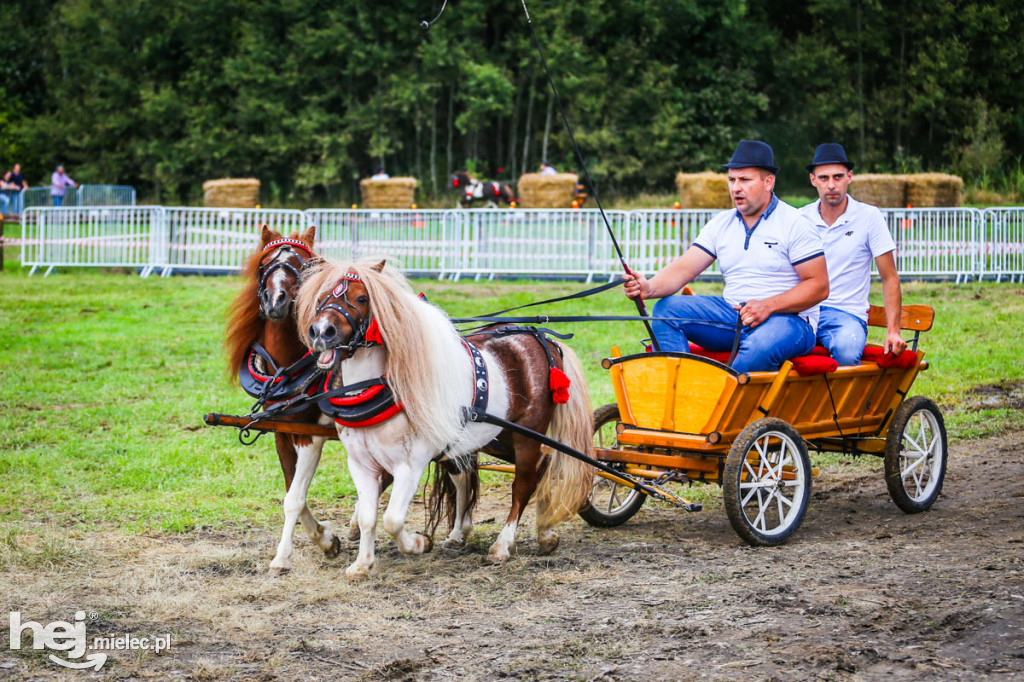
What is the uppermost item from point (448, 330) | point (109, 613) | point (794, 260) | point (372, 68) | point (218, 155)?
point (372, 68)

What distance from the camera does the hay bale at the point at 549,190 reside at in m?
21.5

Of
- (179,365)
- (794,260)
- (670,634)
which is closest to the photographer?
(670,634)

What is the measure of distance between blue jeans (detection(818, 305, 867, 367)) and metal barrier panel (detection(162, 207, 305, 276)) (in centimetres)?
1375

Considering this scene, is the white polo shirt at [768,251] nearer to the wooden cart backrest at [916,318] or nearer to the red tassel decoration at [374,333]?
the wooden cart backrest at [916,318]

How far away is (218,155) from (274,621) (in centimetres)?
3138

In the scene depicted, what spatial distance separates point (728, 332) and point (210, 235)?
14.5 m

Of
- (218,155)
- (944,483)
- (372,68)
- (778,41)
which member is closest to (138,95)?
(218,155)

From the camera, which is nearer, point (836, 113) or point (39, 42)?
point (836, 113)

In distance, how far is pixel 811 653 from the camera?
387 cm

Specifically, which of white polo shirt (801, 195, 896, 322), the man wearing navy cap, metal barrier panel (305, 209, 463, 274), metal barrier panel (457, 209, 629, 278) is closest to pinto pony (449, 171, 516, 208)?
metal barrier panel (305, 209, 463, 274)

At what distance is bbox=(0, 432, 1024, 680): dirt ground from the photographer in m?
3.84

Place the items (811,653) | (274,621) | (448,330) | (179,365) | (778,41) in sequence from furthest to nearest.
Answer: (778,41)
(179,365)
(448,330)
(274,621)
(811,653)

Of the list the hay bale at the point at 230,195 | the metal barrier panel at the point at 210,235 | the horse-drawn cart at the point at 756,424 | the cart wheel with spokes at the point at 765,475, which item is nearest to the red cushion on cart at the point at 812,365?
the horse-drawn cart at the point at 756,424

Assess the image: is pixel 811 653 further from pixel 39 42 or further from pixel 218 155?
pixel 39 42
